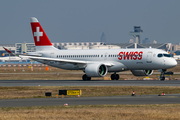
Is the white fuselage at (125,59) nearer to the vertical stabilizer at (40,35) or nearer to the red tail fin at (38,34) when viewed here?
the vertical stabilizer at (40,35)

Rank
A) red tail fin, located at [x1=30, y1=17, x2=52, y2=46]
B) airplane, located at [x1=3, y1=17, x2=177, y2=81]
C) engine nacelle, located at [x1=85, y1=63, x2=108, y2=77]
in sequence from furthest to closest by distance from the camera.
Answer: red tail fin, located at [x1=30, y1=17, x2=52, y2=46]
engine nacelle, located at [x1=85, y1=63, x2=108, y2=77]
airplane, located at [x1=3, y1=17, x2=177, y2=81]

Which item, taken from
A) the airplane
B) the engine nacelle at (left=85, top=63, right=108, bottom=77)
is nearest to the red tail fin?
the airplane

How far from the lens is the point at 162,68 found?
177 ft

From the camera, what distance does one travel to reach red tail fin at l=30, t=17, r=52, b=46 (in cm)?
6544

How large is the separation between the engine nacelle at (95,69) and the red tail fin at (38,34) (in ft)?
43.3

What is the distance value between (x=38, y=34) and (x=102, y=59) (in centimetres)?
1407

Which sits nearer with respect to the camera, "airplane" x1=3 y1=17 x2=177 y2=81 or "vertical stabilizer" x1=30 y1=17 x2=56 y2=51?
"airplane" x1=3 y1=17 x2=177 y2=81

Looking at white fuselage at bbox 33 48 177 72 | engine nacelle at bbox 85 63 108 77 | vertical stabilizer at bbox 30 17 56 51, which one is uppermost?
vertical stabilizer at bbox 30 17 56 51

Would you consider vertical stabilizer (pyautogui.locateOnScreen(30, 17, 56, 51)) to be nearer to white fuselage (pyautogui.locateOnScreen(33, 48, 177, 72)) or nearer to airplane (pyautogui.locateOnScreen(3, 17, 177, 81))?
airplane (pyautogui.locateOnScreen(3, 17, 177, 81))

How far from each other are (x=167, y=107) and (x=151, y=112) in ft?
8.75

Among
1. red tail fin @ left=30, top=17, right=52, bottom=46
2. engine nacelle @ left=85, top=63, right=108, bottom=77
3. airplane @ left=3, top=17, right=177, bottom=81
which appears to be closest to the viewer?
airplane @ left=3, top=17, right=177, bottom=81

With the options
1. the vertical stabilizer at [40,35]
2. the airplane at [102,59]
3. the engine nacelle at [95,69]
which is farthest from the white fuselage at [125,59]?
the vertical stabilizer at [40,35]

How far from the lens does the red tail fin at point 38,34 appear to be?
65.4 meters

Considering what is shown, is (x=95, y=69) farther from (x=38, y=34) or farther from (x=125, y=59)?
(x=38, y=34)
